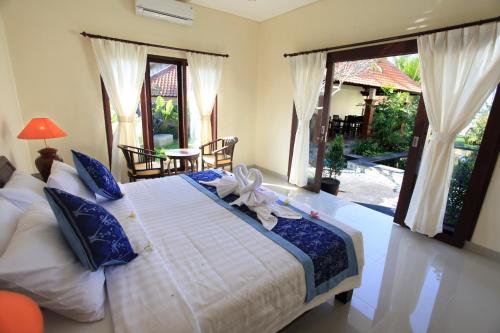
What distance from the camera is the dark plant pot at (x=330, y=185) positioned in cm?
403

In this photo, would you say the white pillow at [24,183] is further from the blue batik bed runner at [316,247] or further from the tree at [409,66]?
the tree at [409,66]

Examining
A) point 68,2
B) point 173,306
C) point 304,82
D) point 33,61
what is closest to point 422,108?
point 304,82

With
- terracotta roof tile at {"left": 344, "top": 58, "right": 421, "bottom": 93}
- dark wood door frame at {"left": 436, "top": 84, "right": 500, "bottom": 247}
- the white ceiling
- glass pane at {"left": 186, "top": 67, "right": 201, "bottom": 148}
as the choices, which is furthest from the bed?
terracotta roof tile at {"left": 344, "top": 58, "right": 421, "bottom": 93}

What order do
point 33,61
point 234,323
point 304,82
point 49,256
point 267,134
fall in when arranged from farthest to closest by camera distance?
point 267,134, point 304,82, point 33,61, point 234,323, point 49,256

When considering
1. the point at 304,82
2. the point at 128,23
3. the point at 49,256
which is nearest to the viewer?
the point at 49,256

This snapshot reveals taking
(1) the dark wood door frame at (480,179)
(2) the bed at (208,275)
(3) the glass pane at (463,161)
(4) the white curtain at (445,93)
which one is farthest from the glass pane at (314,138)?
(2) the bed at (208,275)

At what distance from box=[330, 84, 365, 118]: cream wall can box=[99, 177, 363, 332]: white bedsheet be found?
719cm

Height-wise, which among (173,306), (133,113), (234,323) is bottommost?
(234,323)

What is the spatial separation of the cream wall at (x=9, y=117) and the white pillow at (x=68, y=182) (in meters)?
0.95

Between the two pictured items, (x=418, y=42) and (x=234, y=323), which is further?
(x=418, y=42)

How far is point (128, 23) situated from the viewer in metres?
3.46

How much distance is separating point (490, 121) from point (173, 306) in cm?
303

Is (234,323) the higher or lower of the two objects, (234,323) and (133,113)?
the lower

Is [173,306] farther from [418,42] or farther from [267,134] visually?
[267,134]
